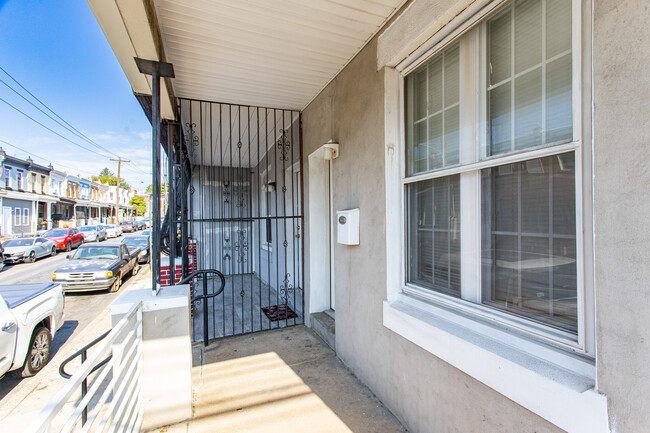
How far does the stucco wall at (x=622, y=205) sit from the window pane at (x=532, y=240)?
200 mm

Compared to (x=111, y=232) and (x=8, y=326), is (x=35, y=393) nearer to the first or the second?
(x=8, y=326)

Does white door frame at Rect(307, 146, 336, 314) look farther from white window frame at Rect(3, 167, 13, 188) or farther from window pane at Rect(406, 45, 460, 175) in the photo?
white window frame at Rect(3, 167, 13, 188)

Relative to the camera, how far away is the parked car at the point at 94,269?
6945 millimetres

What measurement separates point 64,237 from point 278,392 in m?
18.5

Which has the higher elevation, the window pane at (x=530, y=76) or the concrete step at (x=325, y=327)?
the window pane at (x=530, y=76)

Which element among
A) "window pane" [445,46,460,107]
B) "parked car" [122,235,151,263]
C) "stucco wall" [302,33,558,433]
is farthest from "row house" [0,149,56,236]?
"window pane" [445,46,460,107]


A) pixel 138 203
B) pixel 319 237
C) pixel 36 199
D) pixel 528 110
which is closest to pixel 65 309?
pixel 319 237

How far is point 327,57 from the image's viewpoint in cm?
287

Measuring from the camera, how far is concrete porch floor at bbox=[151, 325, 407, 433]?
7.23ft

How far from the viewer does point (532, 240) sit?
4.60 ft

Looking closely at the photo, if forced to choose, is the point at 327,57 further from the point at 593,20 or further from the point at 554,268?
the point at 554,268

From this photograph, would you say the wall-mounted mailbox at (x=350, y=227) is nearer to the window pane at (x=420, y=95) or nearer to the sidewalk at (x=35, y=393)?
the window pane at (x=420, y=95)

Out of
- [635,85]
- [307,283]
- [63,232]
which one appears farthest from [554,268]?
[63,232]

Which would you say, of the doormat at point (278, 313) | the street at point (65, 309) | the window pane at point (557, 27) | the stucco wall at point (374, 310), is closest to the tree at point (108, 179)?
the street at point (65, 309)
